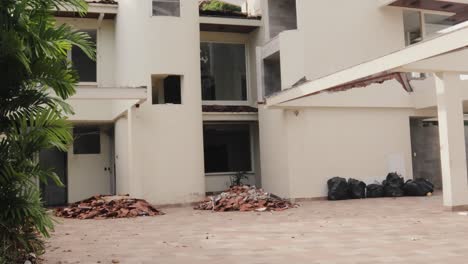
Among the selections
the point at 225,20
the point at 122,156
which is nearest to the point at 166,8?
the point at 225,20

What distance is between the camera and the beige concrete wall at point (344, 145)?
15.3m

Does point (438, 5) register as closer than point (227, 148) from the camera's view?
Yes

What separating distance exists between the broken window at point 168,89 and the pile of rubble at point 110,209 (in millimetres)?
3861

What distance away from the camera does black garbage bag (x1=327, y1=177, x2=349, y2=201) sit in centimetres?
1515

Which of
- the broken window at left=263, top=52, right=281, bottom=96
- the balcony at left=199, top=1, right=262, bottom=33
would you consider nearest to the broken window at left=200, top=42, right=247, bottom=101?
the balcony at left=199, top=1, right=262, bottom=33

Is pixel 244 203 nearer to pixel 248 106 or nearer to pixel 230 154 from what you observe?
pixel 230 154

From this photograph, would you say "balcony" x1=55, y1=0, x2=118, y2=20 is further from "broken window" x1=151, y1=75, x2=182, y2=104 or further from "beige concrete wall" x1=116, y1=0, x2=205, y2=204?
"broken window" x1=151, y1=75, x2=182, y2=104

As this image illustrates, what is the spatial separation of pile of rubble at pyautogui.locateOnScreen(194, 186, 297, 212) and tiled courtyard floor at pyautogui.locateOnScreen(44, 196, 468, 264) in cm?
85

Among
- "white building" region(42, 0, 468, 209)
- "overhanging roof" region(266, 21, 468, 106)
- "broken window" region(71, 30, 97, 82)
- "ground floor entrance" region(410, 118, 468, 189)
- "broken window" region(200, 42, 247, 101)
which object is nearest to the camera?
"overhanging roof" region(266, 21, 468, 106)

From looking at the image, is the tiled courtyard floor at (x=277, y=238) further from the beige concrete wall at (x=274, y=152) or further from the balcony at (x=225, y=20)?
the balcony at (x=225, y=20)

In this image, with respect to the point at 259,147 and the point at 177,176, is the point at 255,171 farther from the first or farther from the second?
the point at 177,176

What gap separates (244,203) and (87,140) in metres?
7.41

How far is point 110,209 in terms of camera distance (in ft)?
42.5

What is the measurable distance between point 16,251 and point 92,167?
12.2 metres
